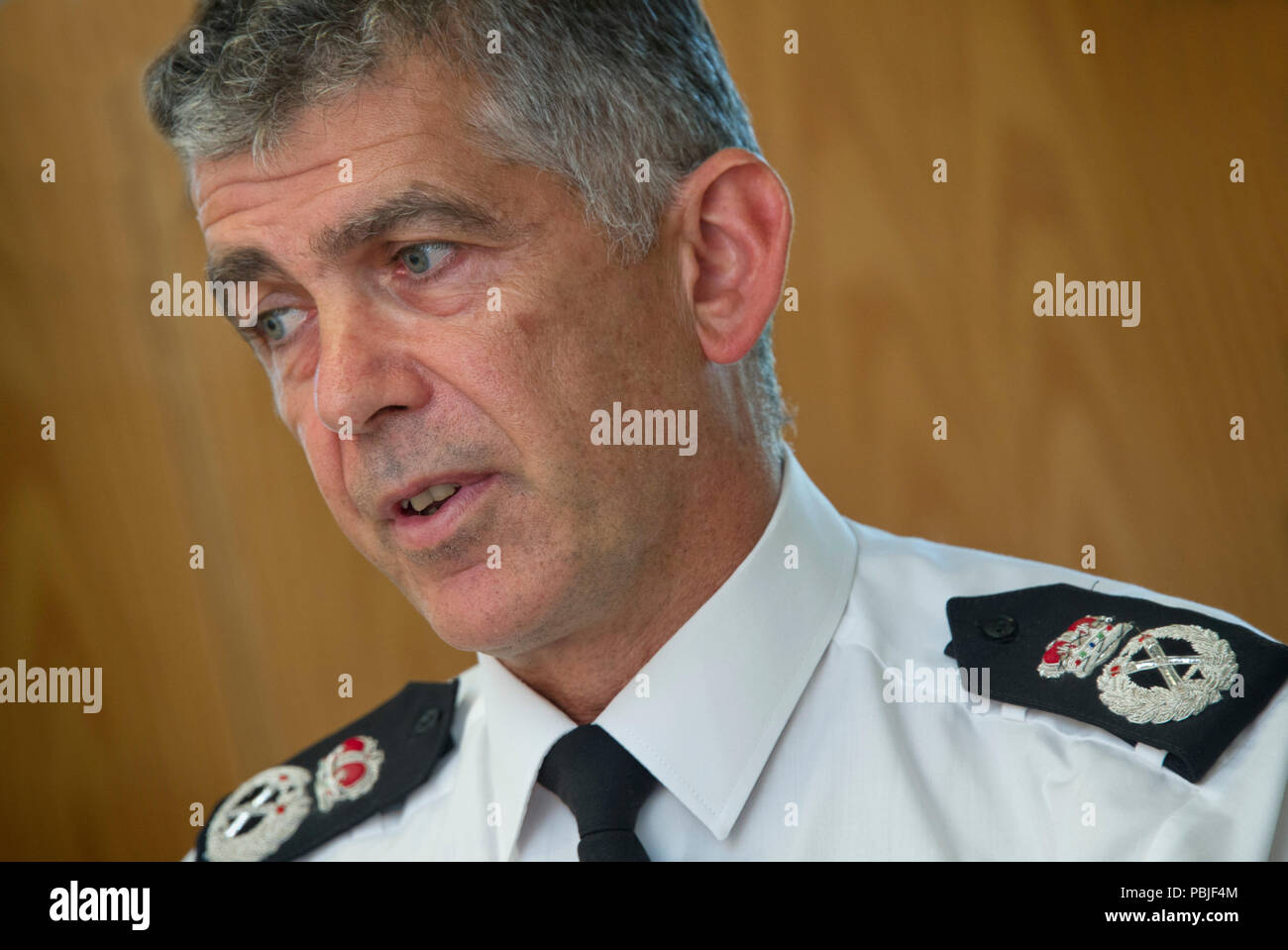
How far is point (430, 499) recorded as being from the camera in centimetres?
114

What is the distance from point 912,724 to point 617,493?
0.34 meters

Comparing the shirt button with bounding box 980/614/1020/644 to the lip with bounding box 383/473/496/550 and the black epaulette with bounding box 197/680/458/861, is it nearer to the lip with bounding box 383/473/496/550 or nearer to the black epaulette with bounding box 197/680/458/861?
the lip with bounding box 383/473/496/550

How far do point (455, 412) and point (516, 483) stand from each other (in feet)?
0.27

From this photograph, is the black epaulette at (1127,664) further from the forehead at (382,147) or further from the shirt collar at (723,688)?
the forehead at (382,147)

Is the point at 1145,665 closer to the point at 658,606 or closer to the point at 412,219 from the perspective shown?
the point at 658,606

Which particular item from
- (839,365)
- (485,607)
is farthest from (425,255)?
(839,365)

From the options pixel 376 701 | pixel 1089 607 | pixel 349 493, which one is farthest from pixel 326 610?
pixel 1089 607

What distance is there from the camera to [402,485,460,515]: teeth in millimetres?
1136

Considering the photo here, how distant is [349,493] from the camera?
117 centimetres

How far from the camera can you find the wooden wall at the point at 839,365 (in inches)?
70.2

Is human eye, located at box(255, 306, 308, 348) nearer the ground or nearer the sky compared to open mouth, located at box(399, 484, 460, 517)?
nearer the sky

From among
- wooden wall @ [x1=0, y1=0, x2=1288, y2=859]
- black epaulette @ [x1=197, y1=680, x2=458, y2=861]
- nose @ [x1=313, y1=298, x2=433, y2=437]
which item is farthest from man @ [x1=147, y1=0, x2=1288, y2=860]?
wooden wall @ [x1=0, y1=0, x2=1288, y2=859]

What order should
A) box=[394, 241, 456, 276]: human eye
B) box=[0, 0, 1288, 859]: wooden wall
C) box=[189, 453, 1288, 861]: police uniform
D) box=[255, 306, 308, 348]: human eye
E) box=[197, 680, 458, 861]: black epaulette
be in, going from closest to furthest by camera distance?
box=[189, 453, 1288, 861]: police uniform
box=[394, 241, 456, 276]: human eye
box=[255, 306, 308, 348]: human eye
box=[197, 680, 458, 861]: black epaulette
box=[0, 0, 1288, 859]: wooden wall
